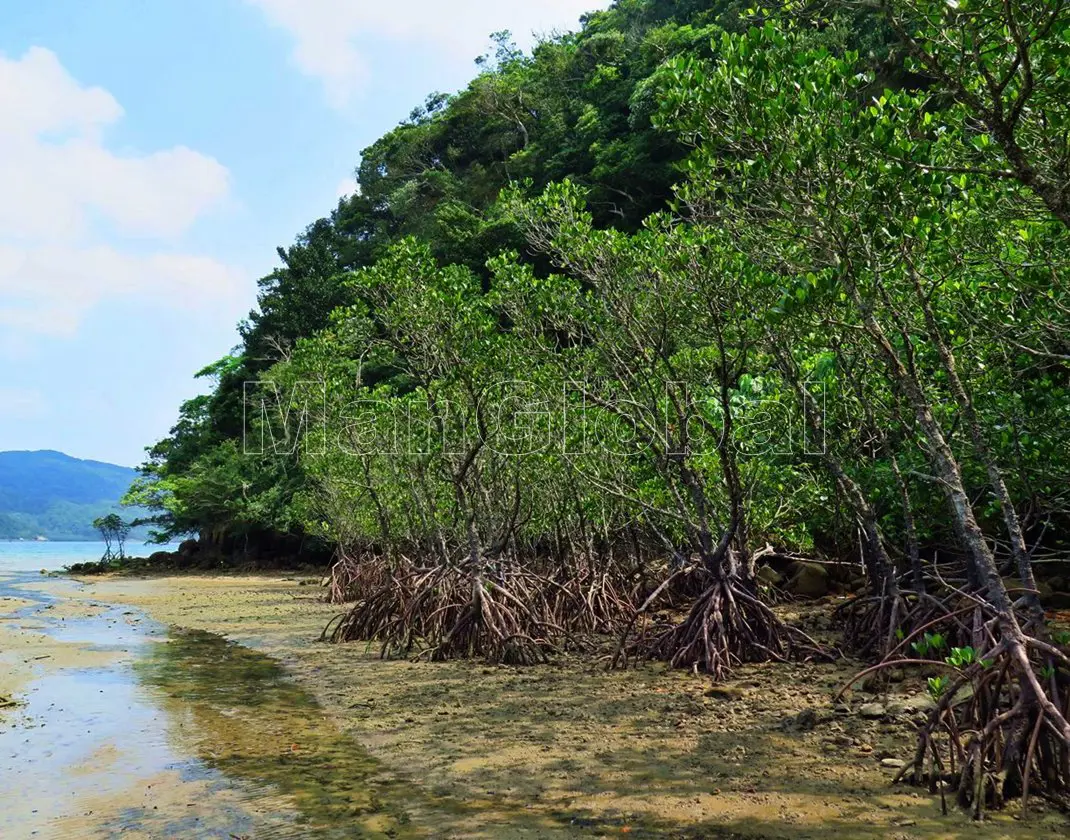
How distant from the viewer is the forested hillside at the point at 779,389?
15.7 feet

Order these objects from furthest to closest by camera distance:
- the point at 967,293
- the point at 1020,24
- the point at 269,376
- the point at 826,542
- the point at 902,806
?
the point at 269,376, the point at 826,542, the point at 967,293, the point at 902,806, the point at 1020,24

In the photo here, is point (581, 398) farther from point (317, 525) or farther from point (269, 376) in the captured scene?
point (269, 376)

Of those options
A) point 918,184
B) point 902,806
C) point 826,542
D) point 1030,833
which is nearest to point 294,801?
point 902,806

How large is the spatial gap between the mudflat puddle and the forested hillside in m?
3.31

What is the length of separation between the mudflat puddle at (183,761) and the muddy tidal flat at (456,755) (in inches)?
0.9

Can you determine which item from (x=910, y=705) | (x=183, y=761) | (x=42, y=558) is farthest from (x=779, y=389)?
(x=42, y=558)

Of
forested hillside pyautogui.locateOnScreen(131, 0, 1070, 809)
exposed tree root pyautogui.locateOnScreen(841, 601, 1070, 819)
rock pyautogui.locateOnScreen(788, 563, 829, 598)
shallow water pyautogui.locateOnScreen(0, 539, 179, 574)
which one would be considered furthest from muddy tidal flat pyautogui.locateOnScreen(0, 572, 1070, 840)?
shallow water pyautogui.locateOnScreen(0, 539, 179, 574)

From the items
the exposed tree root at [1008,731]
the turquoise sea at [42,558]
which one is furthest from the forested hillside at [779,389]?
the turquoise sea at [42,558]

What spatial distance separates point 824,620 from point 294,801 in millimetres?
9775

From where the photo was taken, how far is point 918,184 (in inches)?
191

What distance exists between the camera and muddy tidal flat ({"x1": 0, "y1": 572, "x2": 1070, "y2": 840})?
4.76 m

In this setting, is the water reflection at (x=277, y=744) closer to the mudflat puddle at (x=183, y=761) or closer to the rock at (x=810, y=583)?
the mudflat puddle at (x=183, y=761)

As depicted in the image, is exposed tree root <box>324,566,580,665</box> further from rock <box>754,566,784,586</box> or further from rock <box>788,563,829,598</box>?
rock <box>788,563,829,598</box>

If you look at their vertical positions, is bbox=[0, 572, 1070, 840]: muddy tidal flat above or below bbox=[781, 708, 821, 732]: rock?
below
